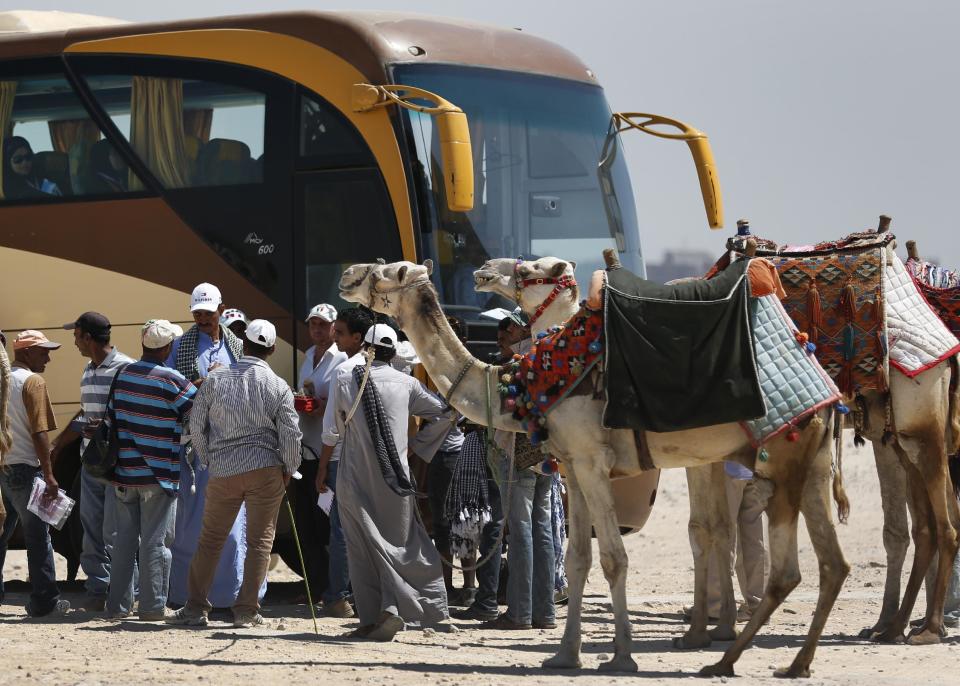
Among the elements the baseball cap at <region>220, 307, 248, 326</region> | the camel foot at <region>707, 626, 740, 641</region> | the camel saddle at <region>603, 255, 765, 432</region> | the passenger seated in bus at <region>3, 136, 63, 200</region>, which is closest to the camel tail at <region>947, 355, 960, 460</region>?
the camel foot at <region>707, 626, 740, 641</region>

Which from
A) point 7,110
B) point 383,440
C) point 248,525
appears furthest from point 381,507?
point 7,110

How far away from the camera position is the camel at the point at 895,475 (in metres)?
10.0

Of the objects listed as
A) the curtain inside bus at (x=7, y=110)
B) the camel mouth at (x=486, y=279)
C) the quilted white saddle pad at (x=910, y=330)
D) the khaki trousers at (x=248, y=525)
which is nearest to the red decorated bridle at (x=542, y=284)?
the camel mouth at (x=486, y=279)

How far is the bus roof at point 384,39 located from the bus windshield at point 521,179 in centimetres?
13

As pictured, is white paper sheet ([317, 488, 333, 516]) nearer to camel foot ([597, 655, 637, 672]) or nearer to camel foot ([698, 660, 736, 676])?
camel foot ([597, 655, 637, 672])

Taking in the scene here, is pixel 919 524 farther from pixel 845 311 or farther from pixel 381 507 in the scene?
pixel 381 507

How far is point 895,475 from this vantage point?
11000 mm

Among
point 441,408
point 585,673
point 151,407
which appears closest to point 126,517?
point 151,407

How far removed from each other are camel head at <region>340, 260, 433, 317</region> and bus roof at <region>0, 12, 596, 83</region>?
10.9ft

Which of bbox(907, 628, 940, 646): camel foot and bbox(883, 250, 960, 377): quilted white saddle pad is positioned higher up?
bbox(883, 250, 960, 377): quilted white saddle pad

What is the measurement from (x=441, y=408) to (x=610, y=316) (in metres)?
1.98

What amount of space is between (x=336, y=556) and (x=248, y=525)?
4.18ft

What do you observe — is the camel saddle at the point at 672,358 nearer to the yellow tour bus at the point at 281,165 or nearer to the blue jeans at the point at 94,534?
the yellow tour bus at the point at 281,165

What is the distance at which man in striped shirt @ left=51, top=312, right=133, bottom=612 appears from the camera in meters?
11.2
